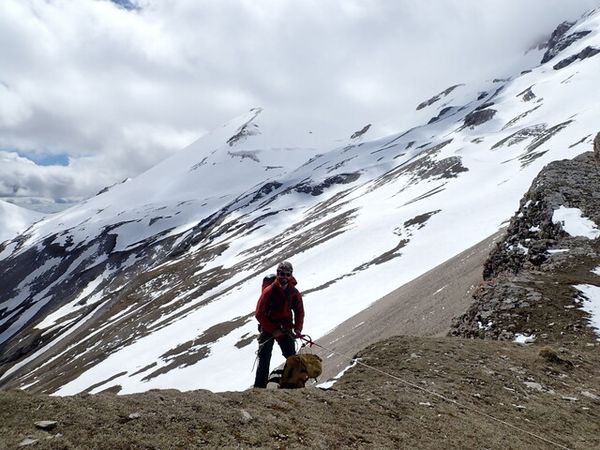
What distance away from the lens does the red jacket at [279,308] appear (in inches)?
470

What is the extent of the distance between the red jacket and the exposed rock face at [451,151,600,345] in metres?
7.45

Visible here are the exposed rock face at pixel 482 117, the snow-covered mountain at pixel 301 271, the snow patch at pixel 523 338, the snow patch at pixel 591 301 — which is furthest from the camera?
the exposed rock face at pixel 482 117

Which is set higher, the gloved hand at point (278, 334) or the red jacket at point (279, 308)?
the red jacket at point (279, 308)

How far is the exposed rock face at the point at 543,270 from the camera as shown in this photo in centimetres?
1526

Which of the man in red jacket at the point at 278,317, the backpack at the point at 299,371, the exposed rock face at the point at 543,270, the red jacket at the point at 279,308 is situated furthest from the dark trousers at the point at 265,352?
the exposed rock face at the point at 543,270

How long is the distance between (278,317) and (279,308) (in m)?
0.24

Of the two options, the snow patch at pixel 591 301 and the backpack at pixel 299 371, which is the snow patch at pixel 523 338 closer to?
the snow patch at pixel 591 301

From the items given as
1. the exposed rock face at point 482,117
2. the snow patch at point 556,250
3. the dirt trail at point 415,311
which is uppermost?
the exposed rock face at point 482,117

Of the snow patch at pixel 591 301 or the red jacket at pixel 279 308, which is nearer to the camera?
the red jacket at pixel 279 308

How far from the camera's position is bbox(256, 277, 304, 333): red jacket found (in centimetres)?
1195

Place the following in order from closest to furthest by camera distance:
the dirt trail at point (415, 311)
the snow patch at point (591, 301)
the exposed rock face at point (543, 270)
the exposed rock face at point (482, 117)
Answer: the snow patch at point (591, 301), the exposed rock face at point (543, 270), the dirt trail at point (415, 311), the exposed rock face at point (482, 117)

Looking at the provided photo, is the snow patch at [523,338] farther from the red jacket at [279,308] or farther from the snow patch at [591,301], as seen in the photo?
the red jacket at [279,308]

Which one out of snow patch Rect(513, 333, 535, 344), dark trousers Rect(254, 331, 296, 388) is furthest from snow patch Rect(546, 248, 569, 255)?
dark trousers Rect(254, 331, 296, 388)

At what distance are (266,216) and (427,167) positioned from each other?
2794 inches
